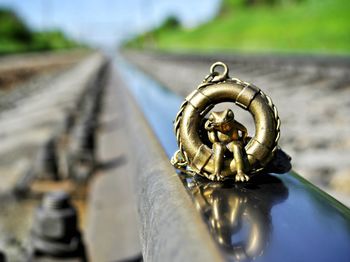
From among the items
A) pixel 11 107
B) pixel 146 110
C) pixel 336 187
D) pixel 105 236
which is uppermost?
pixel 146 110

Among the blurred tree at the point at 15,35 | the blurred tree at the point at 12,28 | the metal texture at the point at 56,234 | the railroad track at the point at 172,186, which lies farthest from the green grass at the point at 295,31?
the blurred tree at the point at 12,28

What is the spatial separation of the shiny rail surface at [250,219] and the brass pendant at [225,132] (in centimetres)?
4

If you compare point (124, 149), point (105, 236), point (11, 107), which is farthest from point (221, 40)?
point (105, 236)

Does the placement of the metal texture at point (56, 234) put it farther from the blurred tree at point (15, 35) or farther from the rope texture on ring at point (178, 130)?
the blurred tree at point (15, 35)

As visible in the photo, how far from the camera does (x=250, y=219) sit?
2.96ft

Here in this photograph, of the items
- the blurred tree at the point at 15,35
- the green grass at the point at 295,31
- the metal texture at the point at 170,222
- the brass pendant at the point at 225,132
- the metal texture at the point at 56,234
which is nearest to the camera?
the metal texture at the point at 170,222

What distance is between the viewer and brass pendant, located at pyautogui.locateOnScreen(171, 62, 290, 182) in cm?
115

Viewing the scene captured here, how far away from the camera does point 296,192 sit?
1.12 metres

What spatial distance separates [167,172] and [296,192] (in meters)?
0.31

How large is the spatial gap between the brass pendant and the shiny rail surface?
4 centimetres

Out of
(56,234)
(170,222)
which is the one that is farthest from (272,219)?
(56,234)

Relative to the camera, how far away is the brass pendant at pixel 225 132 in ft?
3.78

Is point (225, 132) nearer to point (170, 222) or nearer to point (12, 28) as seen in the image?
point (170, 222)

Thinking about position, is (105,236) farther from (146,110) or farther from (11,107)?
(11,107)
